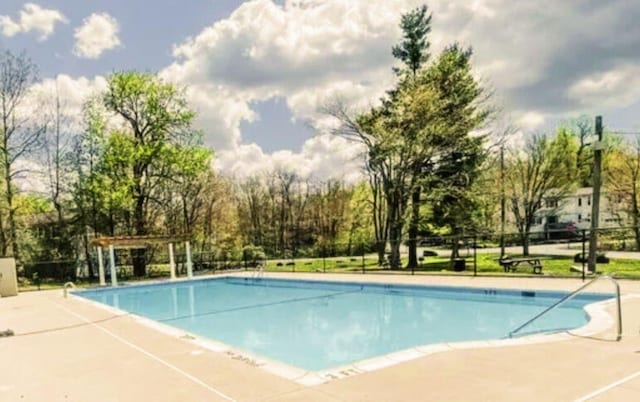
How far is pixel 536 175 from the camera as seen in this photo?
2384 cm

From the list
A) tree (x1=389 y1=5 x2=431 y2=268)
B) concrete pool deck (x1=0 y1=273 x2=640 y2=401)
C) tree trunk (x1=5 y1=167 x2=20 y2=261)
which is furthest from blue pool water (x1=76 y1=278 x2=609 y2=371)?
tree (x1=389 y1=5 x2=431 y2=268)

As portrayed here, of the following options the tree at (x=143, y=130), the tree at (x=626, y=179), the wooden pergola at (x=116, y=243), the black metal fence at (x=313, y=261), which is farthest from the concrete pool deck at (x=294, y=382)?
the tree at (x=626, y=179)

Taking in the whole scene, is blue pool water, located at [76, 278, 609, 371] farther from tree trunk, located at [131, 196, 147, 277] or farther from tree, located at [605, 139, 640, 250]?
tree, located at [605, 139, 640, 250]

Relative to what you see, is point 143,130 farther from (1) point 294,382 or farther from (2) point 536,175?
(1) point 294,382

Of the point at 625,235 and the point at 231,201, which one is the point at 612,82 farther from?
the point at 231,201

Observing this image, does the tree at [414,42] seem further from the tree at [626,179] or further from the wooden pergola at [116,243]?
the tree at [626,179]

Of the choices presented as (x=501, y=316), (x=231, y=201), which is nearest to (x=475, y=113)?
(x=501, y=316)

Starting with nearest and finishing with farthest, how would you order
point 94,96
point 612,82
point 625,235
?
point 612,82 → point 94,96 → point 625,235

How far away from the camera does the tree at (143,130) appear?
21.3 meters

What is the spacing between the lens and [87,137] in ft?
71.8

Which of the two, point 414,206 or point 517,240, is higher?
point 414,206

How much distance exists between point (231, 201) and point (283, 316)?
20.5 metres

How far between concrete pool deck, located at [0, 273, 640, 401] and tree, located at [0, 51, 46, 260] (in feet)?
50.0

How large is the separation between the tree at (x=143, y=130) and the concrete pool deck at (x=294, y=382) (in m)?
15.4
